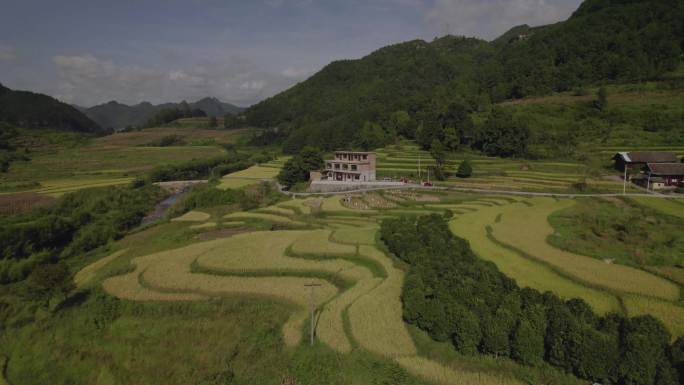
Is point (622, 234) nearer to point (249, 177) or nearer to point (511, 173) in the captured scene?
point (511, 173)

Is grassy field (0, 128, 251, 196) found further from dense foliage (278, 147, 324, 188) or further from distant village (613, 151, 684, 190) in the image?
distant village (613, 151, 684, 190)

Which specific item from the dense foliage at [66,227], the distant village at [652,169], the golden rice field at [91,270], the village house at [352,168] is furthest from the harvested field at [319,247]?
the distant village at [652,169]

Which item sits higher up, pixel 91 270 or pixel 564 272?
pixel 564 272

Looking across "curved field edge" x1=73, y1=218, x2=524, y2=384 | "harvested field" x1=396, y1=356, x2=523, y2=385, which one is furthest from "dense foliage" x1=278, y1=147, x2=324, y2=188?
"harvested field" x1=396, y1=356, x2=523, y2=385

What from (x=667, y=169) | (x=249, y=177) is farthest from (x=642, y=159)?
(x=249, y=177)

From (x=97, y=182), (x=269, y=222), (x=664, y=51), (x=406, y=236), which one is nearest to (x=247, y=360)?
(x=406, y=236)

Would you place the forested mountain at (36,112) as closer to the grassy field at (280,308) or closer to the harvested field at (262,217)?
the harvested field at (262,217)

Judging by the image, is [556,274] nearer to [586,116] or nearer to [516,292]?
[516,292]
